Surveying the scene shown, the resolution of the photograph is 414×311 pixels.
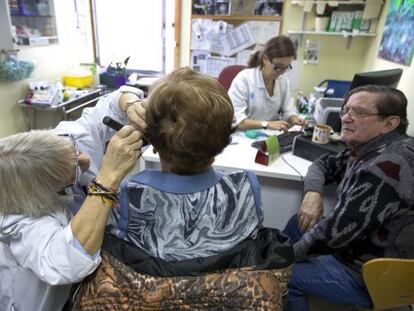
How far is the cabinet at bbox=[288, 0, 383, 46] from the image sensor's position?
2814 millimetres

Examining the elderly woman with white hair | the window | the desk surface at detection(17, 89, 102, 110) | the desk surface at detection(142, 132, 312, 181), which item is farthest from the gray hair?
the window

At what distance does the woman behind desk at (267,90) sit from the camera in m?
2.02

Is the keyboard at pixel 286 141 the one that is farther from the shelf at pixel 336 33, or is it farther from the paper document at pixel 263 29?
the paper document at pixel 263 29

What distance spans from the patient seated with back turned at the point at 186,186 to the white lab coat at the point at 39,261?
0.12 m

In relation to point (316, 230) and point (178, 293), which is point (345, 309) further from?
point (178, 293)

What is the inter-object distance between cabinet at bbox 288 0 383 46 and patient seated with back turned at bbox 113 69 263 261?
8.84ft

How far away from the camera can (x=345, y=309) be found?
1690mm

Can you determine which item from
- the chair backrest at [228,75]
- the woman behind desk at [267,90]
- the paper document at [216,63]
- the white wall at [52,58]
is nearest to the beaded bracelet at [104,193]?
the woman behind desk at [267,90]

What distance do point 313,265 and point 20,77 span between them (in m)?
2.82

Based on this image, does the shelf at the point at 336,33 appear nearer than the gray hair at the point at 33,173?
No

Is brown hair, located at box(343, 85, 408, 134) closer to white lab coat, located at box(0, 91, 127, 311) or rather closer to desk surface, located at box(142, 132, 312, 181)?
desk surface, located at box(142, 132, 312, 181)

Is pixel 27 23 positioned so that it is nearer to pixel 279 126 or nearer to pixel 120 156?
pixel 279 126

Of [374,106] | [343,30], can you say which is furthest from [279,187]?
[343,30]

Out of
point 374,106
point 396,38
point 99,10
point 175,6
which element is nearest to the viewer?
point 374,106
